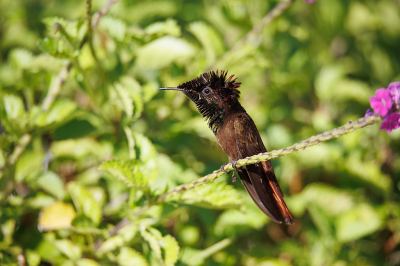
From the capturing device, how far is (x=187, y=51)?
4.94ft

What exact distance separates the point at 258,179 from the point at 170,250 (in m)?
0.35

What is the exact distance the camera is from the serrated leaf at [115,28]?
4.44ft

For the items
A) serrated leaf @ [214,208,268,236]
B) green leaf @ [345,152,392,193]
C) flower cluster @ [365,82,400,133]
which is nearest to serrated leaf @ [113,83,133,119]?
serrated leaf @ [214,208,268,236]

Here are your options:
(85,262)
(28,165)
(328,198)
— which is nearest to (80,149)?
(28,165)

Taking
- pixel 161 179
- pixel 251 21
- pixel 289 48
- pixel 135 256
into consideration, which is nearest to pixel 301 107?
pixel 289 48

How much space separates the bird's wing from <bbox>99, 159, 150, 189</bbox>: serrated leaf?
12.8 inches

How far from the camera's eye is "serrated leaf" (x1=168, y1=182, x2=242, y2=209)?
104cm

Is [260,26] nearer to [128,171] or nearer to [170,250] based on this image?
[128,171]

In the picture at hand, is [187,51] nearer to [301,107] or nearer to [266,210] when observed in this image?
[266,210]

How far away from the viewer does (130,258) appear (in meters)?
1.14

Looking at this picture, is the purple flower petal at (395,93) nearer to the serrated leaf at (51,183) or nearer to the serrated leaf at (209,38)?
the serrated leaf at (209,38)

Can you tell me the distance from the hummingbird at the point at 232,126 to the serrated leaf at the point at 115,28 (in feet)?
1.39

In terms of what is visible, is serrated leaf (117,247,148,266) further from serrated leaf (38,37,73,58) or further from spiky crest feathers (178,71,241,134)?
serrated leaf (38,37,73,58)

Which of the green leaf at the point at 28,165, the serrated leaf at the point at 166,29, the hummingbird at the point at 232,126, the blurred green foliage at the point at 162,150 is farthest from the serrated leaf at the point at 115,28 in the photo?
the green leaf at the point at 28,165
